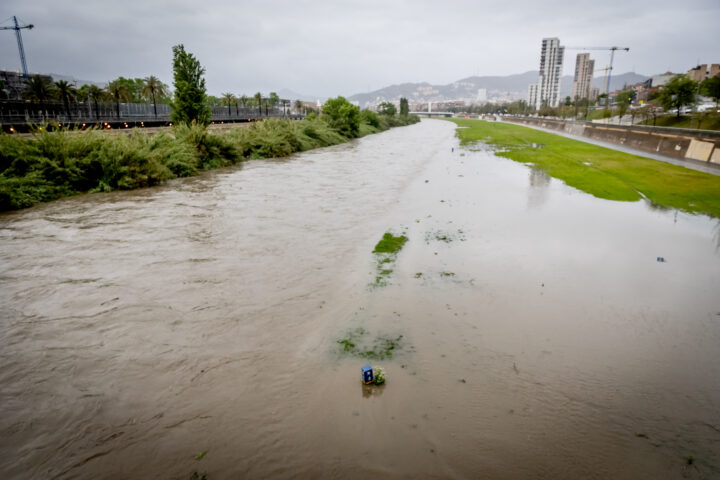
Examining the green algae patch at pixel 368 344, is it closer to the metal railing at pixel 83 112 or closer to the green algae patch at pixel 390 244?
the green algae patch at pixel 390 244

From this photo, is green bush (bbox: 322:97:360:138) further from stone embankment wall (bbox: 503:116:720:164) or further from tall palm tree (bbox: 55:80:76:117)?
stone embankment wall (bbox: 503:116:720:164)

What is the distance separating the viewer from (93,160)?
18.2 meters

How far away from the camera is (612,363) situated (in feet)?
19.1

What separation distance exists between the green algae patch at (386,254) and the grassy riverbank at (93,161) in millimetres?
14154

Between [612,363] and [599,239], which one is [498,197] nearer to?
[599,239]

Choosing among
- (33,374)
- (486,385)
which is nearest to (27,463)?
(33,374)


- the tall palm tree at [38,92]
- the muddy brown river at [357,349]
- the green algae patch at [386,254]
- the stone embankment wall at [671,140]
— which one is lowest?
the muddy brown river at [357,349]

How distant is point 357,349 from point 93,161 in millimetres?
18077

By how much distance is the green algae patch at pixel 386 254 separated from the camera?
8730mm

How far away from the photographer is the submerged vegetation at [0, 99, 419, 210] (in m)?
16.0

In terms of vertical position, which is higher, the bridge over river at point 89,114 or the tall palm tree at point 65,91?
the tall palm tree at point 65,91

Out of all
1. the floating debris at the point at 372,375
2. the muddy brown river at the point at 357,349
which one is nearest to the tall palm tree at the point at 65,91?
the muddy brown river at the point at 357,349

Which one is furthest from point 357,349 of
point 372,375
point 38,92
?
point 38,92

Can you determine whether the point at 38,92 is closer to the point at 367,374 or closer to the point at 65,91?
the point at 65,91
